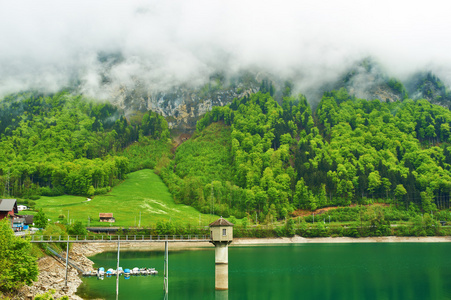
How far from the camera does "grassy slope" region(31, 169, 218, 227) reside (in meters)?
151

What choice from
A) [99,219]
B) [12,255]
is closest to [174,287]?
[12,255]

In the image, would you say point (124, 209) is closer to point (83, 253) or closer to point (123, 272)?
point (83, 253)

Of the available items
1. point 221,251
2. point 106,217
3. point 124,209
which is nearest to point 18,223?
point 106,217

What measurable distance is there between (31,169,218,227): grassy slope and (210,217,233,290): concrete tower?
274 ft

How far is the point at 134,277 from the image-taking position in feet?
250

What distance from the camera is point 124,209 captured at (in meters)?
169

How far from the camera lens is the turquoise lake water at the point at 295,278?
6341cm

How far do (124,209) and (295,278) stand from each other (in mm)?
107072

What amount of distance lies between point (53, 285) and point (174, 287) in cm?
1833

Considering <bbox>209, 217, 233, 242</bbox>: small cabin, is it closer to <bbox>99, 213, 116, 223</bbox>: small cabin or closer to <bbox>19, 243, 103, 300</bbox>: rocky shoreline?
<bbox>19, 243, 103, 300</bbox>: rocky shoreline

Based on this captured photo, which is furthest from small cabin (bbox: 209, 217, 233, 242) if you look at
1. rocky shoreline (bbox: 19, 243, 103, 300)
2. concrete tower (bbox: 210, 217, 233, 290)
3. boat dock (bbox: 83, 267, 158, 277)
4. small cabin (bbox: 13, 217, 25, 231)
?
small cabin (bbox: 13, 217, 25, 231)

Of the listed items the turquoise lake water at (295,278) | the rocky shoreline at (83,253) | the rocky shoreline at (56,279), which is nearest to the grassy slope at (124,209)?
the rocky shoreline at (83,253)

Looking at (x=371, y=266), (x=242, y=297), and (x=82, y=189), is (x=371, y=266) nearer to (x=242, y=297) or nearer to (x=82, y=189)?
(x=242, y=297)

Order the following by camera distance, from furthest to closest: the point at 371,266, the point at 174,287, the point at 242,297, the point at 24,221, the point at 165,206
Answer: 1. the point at 165,206
2. the point at 24,221
3. the point at 371,266
4. the point at 174,287
5. the point at 242,297
